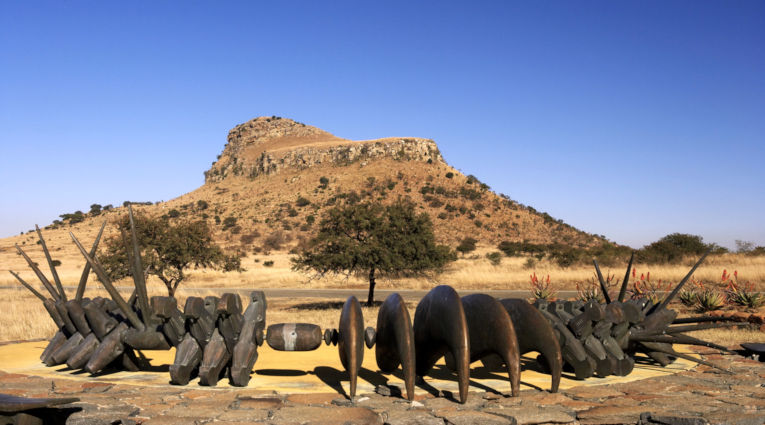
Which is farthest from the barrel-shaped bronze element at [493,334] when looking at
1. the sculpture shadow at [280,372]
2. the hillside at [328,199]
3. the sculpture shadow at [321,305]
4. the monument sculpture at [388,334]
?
the hillside at [328,199]

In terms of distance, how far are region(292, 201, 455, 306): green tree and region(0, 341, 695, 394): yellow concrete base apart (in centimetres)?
1081

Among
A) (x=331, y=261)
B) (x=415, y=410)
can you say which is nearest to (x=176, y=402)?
(x=415, y=410)

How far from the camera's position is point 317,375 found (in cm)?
725

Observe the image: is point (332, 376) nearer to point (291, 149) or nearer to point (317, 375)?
point (317, 375)

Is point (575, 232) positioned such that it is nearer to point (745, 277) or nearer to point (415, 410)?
point (745, 277)

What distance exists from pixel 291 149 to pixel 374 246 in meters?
74.9

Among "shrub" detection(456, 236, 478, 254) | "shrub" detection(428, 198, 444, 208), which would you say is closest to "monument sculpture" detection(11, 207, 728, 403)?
"shrub" detection(456, 236, 478, 254)

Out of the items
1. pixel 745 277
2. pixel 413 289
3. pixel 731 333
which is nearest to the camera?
pixel 731 333

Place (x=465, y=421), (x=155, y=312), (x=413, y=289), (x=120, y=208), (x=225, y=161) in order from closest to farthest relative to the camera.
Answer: (x=465, y=421)
(x=155, y=312)
(x=413, y=289)
(x=120, y=208)
(x=225, y=161)

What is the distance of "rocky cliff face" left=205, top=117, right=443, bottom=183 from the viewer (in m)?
84.6

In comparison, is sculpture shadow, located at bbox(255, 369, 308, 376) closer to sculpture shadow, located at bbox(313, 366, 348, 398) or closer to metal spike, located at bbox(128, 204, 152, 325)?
sculpture shadow, located at bbox(313, 366, 348, 398)

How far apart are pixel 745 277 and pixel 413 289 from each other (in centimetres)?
1383

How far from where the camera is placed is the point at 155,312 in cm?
641

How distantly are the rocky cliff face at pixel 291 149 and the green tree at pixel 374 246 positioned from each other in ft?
202
